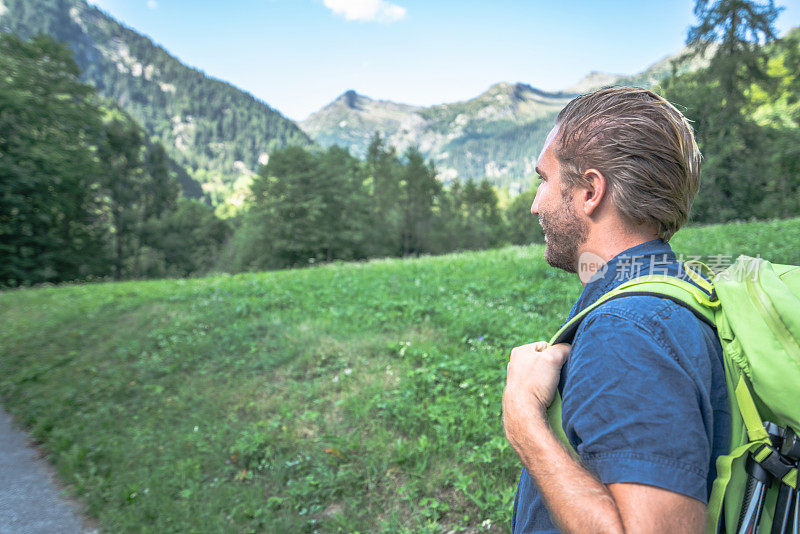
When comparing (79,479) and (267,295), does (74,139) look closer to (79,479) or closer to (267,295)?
(267,295)

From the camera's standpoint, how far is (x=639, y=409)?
1.03m

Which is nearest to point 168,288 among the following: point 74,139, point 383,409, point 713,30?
point 383,409

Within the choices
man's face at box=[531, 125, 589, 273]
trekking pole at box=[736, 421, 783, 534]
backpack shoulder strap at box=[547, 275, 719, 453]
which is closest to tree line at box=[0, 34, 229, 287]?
man's face at box=[531, 125, 589, 273]

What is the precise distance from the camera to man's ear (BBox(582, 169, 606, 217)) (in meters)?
1.45

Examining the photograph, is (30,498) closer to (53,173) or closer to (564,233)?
(564,233)

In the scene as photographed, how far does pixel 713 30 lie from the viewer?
89.7ft

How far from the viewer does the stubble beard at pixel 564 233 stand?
60.9 inches

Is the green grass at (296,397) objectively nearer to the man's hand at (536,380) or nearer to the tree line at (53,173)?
the man's hand at (536,380)

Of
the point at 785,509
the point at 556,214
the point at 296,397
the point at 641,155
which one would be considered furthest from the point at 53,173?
the point at 785,509

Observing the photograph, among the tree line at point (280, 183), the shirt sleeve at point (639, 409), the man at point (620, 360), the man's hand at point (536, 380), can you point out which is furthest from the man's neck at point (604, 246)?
the tree line at point (280, 183)

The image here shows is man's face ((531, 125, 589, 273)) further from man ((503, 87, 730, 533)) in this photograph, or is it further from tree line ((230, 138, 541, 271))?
tree line ((230, 138, 541, 271))

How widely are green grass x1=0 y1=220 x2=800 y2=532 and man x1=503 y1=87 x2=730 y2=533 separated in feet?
8.95

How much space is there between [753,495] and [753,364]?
0.39 meters

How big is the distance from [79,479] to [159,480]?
4.37 ft
